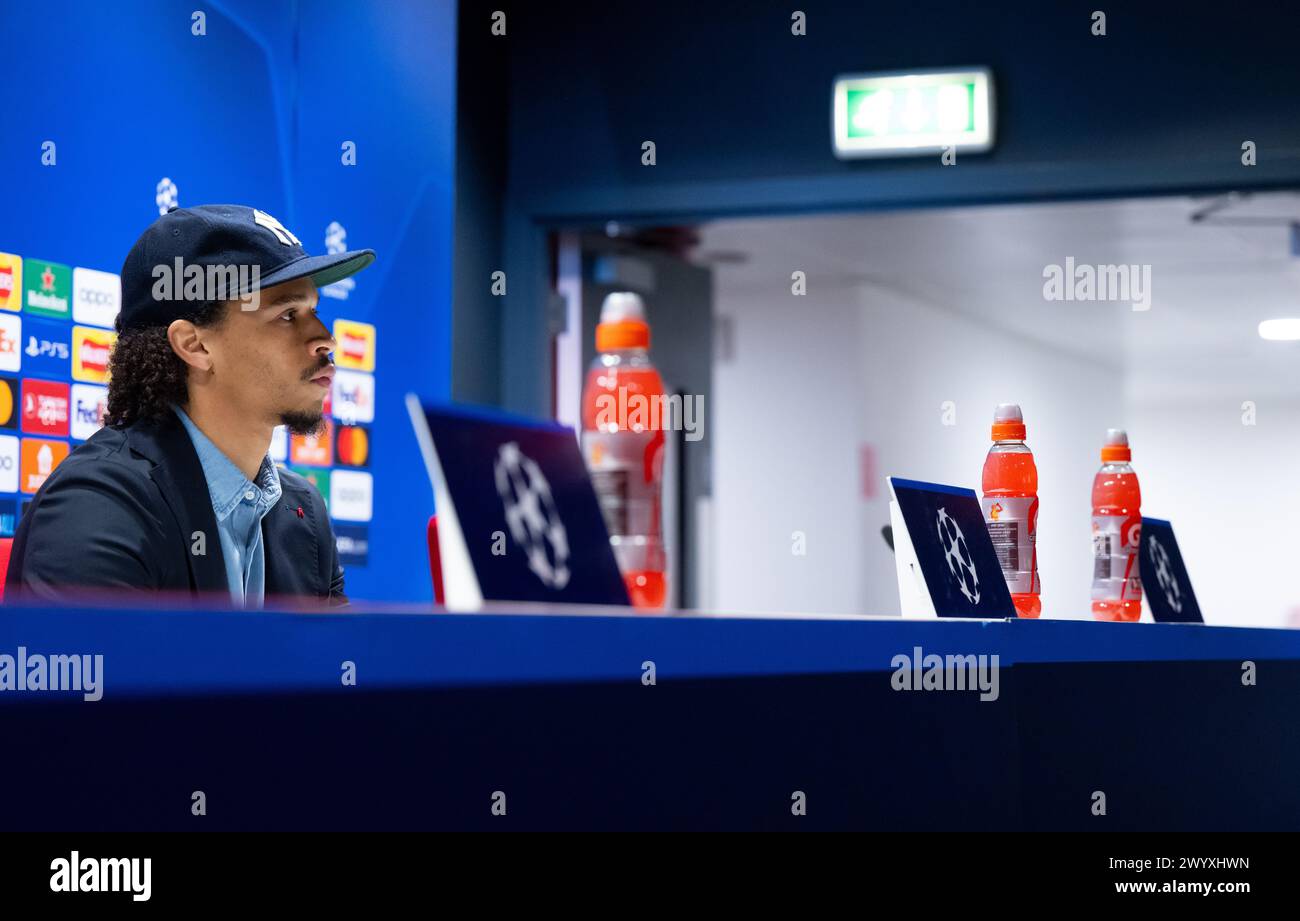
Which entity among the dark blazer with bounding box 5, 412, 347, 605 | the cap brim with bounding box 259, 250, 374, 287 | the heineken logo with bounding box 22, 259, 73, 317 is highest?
the heineken logo with bounding box 22, 259, 73, 317

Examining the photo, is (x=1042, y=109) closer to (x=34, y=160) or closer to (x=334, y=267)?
(x=34, y=160)

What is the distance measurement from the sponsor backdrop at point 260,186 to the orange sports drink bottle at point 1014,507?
2.70 ft

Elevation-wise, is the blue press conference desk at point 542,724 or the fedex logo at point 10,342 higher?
the fedex logo at point 10,342

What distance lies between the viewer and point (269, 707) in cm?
69

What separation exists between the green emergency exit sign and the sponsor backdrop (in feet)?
3.52

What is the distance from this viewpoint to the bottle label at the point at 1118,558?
216cm

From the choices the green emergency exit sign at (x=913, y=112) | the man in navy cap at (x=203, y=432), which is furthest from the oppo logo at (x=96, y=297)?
the green emergency exit sign at (x=913, y=112)

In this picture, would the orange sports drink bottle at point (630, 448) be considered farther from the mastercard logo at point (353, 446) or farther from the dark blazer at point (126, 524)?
the mastercard logo at point (353, 446)

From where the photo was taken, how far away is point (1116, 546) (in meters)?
2.21

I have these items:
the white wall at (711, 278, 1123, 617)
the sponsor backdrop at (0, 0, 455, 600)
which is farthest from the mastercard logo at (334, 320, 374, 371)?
the white wall at (711, 278, 1123, 617)

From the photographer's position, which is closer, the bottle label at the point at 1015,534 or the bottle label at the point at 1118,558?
the bottle label at the point at 1015,534

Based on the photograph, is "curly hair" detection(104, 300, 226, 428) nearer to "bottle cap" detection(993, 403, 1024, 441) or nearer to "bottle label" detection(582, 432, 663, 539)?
"bottle label" detection(582, 432, 663, 539)

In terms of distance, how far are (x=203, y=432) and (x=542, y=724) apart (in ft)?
3.46

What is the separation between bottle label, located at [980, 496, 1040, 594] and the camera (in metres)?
1.84
